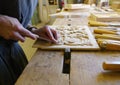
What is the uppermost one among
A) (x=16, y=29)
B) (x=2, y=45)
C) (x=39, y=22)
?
(x=16, y=29)

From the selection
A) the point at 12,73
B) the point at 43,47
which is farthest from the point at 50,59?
the point at 12,73

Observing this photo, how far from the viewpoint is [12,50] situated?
0.80 metres

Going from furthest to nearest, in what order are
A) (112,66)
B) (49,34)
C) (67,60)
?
1. (49,34)
2. (67,60)
3. (112,66)

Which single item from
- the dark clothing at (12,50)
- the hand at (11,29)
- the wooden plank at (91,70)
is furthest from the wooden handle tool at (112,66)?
the dark clothing at (12,50)

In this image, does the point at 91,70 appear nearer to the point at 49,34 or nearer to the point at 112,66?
the point at 112,66

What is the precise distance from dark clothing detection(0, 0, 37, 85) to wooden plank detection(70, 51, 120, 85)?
0.85 feet

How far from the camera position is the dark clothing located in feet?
2.23

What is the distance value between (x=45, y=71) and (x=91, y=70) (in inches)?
4.4

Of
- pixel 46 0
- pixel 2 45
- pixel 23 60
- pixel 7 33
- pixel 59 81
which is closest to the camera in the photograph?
pixel 59 81

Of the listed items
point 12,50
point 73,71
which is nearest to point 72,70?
point 73,71

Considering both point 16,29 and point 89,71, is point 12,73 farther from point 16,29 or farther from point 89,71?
point 89,71

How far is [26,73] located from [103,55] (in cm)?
25

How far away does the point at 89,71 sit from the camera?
47 centimetres

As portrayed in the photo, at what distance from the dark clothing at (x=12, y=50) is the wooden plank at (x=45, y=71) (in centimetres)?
18
